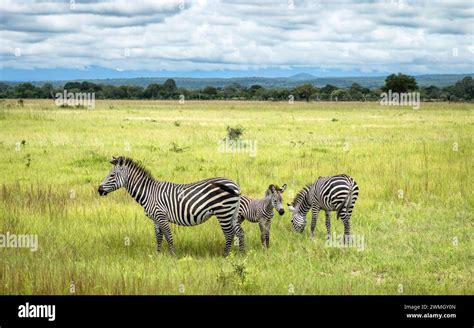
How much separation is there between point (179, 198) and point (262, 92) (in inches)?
4519

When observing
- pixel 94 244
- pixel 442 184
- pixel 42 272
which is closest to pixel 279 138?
pixel 442 184

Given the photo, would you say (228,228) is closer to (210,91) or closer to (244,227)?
(244,227)

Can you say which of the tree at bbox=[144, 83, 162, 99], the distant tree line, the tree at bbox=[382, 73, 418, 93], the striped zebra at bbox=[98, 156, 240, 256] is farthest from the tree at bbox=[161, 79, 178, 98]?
the striped zebra at bbox=[98, 156, 240, 256]

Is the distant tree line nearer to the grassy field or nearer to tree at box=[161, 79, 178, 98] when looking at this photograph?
tree at box=[161, 79, 178, 98]

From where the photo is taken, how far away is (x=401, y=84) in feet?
368

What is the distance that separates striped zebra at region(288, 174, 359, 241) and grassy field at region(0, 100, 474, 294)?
0.39m

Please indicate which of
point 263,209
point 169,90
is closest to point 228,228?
point 263,209

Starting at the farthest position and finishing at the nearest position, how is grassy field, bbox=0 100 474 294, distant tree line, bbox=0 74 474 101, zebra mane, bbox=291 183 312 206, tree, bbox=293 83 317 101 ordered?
tree, bbox=293 83 317 101
distant tree line, bbox=0 74 474 101
zebra mane, bbox=291 183 312 206
grassy field, bbox=0 100 474 294

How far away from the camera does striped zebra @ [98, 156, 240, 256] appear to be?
1035cm

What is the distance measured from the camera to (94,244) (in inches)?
447

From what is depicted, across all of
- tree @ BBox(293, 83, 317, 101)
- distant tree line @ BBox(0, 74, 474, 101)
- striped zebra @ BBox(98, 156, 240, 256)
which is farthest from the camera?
tree @ BBox(293, 83, 317, 101)

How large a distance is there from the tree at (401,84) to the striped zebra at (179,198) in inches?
4193

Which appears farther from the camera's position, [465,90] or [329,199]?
[465,90]
